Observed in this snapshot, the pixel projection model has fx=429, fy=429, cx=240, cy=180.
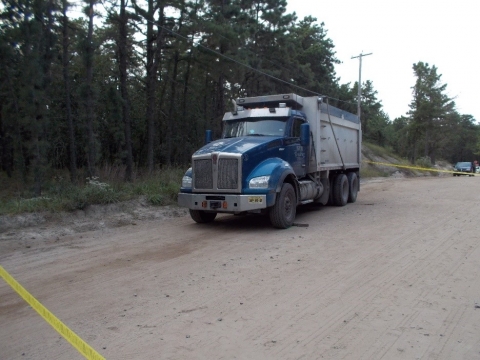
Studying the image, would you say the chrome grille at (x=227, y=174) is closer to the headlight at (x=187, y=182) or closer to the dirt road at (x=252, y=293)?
the headlight at (x=187, y=182)

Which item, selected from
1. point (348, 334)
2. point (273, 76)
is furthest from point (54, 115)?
point (348, 334)

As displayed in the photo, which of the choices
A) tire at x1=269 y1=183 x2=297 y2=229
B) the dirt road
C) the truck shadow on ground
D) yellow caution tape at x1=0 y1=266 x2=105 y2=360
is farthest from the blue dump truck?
yellow caution tape at x1=0 y1=266 x2=105 y2=360

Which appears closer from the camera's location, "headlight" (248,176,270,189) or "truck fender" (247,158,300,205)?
"headlight" (248,176,270,189)

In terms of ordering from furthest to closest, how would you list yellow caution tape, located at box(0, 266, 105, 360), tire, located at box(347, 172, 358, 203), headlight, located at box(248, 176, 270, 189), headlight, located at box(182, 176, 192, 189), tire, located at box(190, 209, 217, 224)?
tire, located at box(347, 172, 358, 203), tire, located at box(190, 209, 217, 224), headlight, located at box(182, 176, 192, 189), headlight, located at box(248, 176, 270, 189), yellow caution tape, located at box(0, 266, 105, 360)

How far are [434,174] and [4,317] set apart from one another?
144 ft

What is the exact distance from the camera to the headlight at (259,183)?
9.23 metres

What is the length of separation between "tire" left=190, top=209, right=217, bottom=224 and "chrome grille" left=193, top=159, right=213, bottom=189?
3.13 feet

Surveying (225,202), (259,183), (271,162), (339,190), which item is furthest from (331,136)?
(225,202)

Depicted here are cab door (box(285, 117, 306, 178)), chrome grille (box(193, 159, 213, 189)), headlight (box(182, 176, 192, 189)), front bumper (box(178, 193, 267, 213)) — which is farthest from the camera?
cab door (box(285, 117, 306, 178))

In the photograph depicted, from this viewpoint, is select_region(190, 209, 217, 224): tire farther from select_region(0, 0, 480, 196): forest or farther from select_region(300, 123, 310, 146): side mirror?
select_region(0, 0, 480, 196): forest

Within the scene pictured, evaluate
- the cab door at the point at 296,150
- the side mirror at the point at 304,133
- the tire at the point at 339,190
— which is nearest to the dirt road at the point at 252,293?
the cab door at the point at 296,150

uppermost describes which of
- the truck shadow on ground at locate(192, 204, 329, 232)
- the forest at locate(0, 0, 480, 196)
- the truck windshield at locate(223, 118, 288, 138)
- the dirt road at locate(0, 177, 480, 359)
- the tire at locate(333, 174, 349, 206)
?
the forest at locate(0, 0, 480, 196)

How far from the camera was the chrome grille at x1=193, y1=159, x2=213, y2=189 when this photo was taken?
9.60 meters

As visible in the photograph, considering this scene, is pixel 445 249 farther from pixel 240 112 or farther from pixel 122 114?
pixel 122 114
